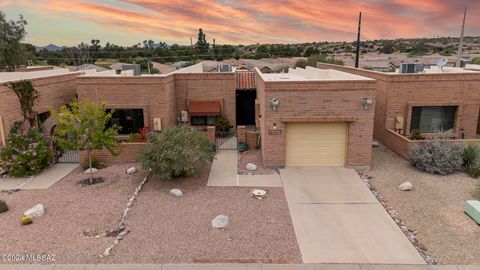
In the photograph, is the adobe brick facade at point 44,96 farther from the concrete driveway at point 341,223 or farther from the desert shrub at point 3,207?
the concrete driveway at point 341,223

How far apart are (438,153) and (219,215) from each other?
10.5 m

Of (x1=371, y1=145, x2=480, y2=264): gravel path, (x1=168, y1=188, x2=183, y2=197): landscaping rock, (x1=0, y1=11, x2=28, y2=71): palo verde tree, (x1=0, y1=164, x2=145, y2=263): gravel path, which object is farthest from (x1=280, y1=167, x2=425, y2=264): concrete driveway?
(x1=0, y1=11, x2=28, y2=71): palo verde tree

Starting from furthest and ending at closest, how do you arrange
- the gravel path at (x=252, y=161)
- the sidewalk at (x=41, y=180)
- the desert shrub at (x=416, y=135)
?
the desert shrub at (x=416, y=135), the gravel path at (x=252, y=161), the sidewalk at (x=41, y=180)

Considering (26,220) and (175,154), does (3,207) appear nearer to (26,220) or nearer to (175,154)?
(26,220)

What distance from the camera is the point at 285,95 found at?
1500 centimetres

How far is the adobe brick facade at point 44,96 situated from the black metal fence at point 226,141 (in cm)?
951

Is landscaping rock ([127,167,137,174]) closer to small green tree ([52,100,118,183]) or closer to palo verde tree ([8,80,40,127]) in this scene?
small green tree ([52,100,118,183])

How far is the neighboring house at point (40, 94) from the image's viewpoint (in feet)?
50.8

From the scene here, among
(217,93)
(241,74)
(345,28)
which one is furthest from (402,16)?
(217,93)

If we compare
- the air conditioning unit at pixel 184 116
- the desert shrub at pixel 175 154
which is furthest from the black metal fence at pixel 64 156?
the air conditioning unit at pixel 184 116

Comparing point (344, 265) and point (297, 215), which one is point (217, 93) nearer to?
point (297, 215)

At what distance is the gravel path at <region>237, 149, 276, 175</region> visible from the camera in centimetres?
1512

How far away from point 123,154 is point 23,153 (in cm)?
424

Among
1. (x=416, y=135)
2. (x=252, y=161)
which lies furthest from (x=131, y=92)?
(x=416, y=135)
